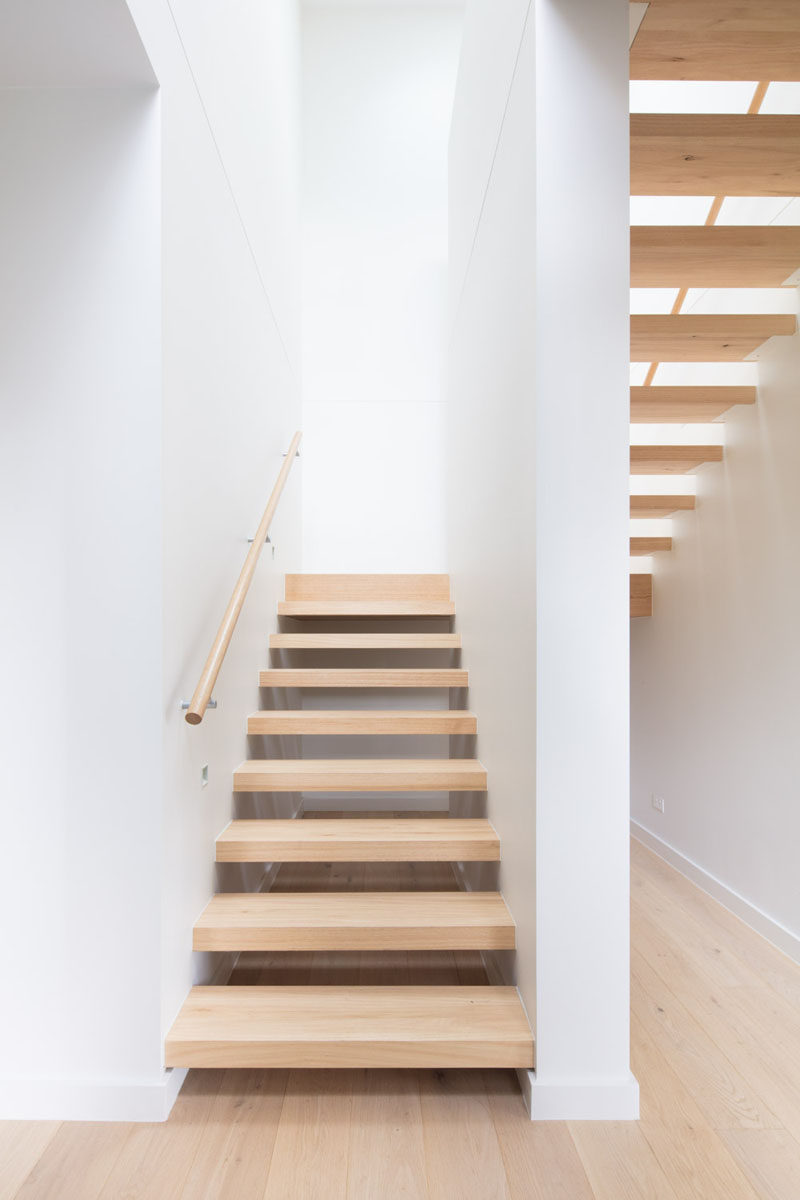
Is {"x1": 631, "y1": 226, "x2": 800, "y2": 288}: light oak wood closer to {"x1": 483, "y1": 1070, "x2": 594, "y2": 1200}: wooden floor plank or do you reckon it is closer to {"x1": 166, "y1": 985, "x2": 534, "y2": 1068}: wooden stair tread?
{"x1": 166, "y1": 985, "x2": 534, "y2": 1068}: wooden stair tread

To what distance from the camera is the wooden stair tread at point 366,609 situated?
3.94m

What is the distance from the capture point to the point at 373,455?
16.9 ft

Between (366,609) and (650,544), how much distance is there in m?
1.53


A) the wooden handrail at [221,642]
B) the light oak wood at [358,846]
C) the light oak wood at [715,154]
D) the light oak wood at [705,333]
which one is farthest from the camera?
the light oak wood at [705,333]

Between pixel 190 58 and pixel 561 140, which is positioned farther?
pixel 190 58

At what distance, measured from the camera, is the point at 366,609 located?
397cm

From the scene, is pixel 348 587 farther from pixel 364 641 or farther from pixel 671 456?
pixel 671 456

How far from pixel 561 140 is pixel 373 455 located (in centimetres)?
331

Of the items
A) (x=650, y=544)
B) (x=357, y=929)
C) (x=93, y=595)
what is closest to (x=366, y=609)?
(x=650, y=544)

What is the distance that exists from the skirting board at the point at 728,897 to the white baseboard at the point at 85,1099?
2.18 meters

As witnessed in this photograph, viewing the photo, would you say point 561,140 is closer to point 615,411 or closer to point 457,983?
point 615,411

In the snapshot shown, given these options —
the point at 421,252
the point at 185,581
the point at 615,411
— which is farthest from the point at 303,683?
the point at 421,252

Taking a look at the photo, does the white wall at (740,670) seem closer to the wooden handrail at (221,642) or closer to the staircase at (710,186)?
the staircase at (710,186)

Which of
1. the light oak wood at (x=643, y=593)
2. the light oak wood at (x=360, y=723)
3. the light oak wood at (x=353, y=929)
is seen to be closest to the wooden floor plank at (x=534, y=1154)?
the light oak wood at (x=353, y=929)
